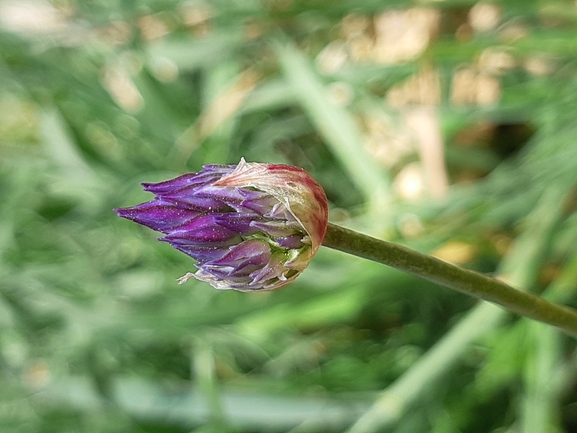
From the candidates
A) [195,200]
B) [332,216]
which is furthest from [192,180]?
[332,216]

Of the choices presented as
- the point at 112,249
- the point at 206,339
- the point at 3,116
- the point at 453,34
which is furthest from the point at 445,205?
the point at 3,116

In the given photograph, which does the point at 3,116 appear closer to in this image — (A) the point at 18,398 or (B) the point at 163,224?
(A) the point at 18,398

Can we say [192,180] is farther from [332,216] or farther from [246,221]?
[332,216]

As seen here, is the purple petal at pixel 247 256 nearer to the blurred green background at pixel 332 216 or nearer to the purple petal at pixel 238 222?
the purple petal at pixel 238 222

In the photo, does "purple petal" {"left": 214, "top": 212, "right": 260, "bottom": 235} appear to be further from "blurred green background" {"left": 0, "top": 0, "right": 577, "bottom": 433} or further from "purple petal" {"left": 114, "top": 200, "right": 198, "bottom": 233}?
"blurred green background" {"left": 0, "top": 0, "right": 577, "bottom": 433}

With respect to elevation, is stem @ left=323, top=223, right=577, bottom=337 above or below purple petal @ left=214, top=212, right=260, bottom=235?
below

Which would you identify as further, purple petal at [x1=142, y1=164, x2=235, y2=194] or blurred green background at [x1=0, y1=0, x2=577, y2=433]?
blurred green background at [x1=0, y1=0, x2=577, y2=433]

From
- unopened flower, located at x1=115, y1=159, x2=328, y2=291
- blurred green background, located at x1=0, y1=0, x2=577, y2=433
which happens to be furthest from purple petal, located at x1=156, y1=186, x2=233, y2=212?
blurred green background, located at x1=0, y1=0, x2=577, y2=433
